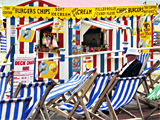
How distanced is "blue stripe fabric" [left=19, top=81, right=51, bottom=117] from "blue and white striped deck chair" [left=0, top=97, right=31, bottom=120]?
1.92 ft

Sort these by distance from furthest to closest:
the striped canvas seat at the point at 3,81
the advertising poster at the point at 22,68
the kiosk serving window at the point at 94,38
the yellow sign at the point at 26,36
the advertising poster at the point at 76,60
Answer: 1. the kiosk serving window at the point at 94,38
2. the advertising poster at the point at 76,60
3. the yellow sign at the point at 26,36
4. the advertising poster at the point at 22,68
5. the striped canvas seat at the point at 3,81

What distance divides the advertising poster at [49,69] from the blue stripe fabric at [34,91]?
4333 mm

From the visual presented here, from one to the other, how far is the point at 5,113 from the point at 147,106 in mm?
3437

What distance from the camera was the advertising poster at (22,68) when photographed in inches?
248

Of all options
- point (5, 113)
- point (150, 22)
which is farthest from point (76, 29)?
point (5, 113)

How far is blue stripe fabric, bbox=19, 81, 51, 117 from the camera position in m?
3.86

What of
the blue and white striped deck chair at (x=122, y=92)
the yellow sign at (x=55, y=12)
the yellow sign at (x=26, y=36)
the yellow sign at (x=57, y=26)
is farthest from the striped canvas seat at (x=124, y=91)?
the yellow sign at (x=55, y=12)

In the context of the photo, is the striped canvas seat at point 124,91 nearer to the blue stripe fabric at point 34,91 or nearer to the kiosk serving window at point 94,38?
the blue stripe fabric at point 34,91

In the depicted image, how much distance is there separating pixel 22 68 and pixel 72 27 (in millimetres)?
3253

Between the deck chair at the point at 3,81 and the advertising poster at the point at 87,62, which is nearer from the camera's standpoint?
the deck chair at the point at 3,81

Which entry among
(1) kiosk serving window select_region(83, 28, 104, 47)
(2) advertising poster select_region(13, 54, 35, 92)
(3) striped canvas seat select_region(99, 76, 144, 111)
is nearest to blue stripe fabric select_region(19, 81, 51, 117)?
(3) striped canvas seat select_region(99, 76, 144, 111)

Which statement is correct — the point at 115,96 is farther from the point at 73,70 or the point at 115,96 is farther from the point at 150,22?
the point at 150,22

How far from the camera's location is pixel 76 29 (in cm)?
878

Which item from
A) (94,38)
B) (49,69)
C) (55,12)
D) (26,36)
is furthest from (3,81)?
(94,38)
